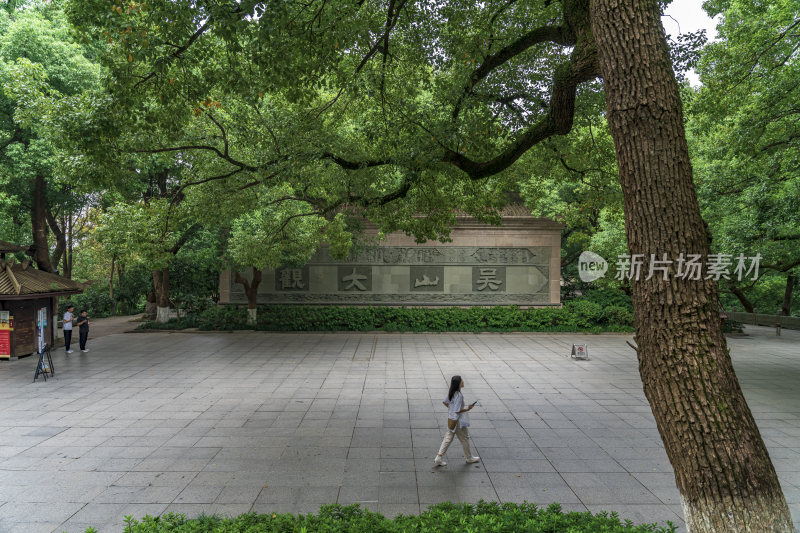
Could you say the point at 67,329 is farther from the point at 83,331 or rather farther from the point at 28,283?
the point at 28,283

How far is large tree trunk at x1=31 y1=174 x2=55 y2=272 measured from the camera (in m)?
13.8

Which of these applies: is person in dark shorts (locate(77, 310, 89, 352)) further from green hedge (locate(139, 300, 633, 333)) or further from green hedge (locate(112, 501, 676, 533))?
green hedge (locate(112, 501, 676, 533))

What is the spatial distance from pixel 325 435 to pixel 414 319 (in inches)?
418

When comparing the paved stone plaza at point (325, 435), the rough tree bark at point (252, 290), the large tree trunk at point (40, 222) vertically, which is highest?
the large tree trunk at point (40, 222)

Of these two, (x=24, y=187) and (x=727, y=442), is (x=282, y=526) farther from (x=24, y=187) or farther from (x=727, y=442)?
(x=24, y=187)

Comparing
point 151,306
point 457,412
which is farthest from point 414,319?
point 151,306

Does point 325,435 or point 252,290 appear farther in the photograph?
point 252,290

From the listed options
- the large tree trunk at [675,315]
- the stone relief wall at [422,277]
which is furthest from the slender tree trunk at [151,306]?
the large tree trunk at [675,315]

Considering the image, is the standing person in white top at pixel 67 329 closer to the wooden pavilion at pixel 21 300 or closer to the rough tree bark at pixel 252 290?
the wooden pavilion at pixel 21 300

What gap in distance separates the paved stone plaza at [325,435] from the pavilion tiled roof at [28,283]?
72.5 inches

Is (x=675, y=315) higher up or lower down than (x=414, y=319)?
higher up

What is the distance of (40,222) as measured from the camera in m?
14.0

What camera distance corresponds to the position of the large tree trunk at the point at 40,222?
13.8m

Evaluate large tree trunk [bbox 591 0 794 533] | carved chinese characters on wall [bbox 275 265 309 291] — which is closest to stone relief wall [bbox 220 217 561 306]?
carved chinese characters on wall [bbox 275 265 309 291]
